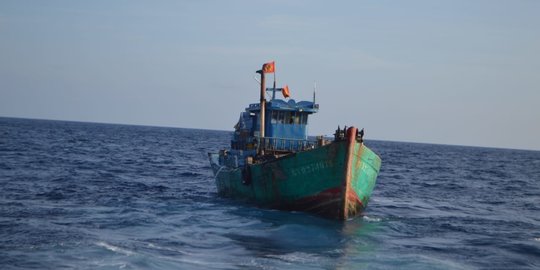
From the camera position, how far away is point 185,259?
1680 centimetres

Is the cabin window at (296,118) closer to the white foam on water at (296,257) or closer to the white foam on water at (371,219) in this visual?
the white foam on water at (371,219)

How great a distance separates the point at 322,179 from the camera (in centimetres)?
2352

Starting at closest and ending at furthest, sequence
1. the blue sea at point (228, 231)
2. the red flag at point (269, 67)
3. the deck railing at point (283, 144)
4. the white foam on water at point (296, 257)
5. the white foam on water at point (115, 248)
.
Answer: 1. the blue sea at point (228, 231)
2. the white foam on water at point (115, 248)
3. the white foam on water at point (296, 257)
4. the deck railing at point (283, 144)
5. the red flag at point (269, 67)

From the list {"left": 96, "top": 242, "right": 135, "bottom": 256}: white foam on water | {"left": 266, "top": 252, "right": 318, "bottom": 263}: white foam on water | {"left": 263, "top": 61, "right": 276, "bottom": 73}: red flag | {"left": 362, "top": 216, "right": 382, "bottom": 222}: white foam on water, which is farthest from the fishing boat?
{"left": 96, "top": 242, "right": 135, "bottom": 256}: white foam on water

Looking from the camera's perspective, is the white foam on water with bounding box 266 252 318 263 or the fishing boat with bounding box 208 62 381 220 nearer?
the white foam on water with bounding box 266 252 318 263

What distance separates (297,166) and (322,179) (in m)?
1.13

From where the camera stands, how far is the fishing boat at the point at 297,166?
2319cm

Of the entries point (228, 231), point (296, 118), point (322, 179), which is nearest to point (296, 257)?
point (228, 231)

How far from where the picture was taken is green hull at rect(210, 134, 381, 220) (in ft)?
75.7

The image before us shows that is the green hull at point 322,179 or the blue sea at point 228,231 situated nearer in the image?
the blue sea at point 228,231

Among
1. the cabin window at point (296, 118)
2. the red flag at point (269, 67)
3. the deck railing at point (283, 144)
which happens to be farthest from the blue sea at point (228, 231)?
the red flag at point (269, 67)

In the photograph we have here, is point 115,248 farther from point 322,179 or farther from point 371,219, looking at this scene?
point 371,219

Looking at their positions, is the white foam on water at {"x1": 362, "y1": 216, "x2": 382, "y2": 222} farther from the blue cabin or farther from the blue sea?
the blue cabin

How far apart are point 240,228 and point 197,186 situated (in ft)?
57.4
